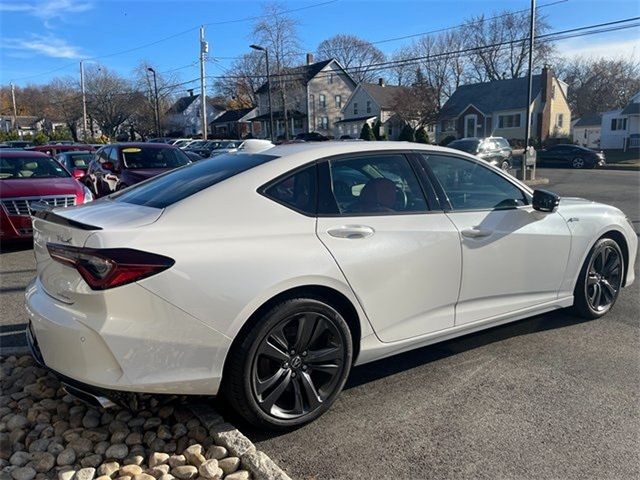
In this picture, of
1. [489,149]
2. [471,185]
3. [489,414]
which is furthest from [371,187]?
[489,149]

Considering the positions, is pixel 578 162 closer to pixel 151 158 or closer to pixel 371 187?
pixel 151 158

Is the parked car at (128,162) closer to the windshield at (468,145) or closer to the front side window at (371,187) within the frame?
the front side window at (371,187)

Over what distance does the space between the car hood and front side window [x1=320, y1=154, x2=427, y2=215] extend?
6277 millimetres

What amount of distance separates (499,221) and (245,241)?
2003mm

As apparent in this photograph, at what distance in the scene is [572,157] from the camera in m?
32.6

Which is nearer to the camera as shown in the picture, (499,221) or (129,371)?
(129,371)

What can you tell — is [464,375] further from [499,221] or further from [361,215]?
[361,215]

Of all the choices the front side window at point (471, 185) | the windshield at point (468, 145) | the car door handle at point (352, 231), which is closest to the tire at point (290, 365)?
the car door handle at point (352, 231)

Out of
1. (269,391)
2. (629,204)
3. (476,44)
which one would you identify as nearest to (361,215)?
(269,391)

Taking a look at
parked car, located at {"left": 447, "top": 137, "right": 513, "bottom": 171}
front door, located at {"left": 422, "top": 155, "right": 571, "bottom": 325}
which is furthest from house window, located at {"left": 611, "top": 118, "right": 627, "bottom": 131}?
front door, located at {"left": 422, "top": 155, "right": 571, "bottom": 325}

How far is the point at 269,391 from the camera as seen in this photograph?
2975 mm

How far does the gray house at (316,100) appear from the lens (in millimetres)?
59950

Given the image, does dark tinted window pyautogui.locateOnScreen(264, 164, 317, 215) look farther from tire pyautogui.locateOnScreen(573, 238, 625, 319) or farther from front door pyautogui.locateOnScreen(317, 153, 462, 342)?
tire pyautogui.locateOnScreen(573, 238, 625, 319)

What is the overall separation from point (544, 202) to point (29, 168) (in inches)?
333
